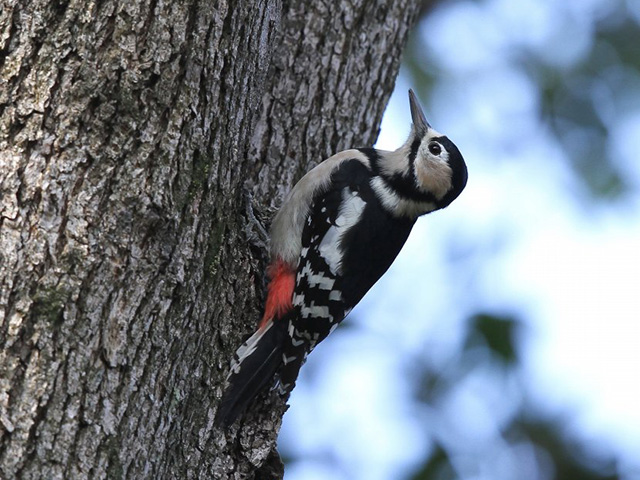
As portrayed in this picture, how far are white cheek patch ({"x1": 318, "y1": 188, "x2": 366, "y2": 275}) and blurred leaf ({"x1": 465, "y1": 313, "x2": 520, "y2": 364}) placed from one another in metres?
1.99

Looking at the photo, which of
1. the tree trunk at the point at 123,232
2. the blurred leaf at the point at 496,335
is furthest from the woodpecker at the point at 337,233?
the blurred leaf at the point at 496,335

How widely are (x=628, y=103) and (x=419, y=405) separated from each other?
256cm

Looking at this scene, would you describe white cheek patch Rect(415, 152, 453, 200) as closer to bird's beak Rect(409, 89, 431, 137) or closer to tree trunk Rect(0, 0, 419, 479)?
bird's beak Rect(409, 89, 431, 137)

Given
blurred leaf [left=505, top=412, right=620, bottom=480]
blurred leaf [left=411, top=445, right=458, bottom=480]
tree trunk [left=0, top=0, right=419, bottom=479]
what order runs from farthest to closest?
1. blurred leaf [left=411, top=445, right=458, bottom=480]
2. blurred leaf [left=505, top=412, right=620, bottom=480]
3. tree trunk [left=0, top=0, right=419, bottom=479]

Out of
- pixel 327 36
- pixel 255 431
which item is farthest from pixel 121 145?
pixel 327 36

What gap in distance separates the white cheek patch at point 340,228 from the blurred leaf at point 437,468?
6.88 feet

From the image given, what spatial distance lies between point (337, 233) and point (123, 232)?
157 centimetres

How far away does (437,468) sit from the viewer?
5469mm

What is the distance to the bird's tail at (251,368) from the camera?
2.89 m

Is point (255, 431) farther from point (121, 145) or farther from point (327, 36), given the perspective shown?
point (327, 36)

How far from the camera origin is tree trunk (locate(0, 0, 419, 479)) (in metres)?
2.36

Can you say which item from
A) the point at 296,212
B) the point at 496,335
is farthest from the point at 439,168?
the point at 496,335

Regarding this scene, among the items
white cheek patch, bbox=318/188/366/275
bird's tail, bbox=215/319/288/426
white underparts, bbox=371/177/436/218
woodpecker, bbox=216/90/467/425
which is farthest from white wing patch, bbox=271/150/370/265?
bird's tail, bbox=215/319/288/426

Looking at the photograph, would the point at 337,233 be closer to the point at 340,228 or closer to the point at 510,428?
the point at 340,228
